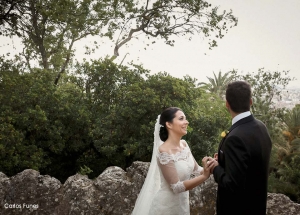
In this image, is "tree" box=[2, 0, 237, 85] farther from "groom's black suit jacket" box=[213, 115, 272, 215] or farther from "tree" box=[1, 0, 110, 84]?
"groom's black suit jacket" box=[213, 115, 272, 215]

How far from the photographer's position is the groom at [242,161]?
8.36 feet

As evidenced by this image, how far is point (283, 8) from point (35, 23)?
4093 cm

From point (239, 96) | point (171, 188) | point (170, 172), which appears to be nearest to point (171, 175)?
point (170, 172)

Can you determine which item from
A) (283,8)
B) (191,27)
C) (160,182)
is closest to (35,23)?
(191,27)

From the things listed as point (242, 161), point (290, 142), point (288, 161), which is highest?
point (242, 161)

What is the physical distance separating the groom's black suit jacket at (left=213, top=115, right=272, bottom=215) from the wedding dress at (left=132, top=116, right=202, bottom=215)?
2.23 ft

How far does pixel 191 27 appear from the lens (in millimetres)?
18469

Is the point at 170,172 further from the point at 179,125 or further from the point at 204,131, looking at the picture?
the point at 204,131

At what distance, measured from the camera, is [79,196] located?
15.9 feet

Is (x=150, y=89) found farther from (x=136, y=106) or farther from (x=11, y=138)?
(x=11, y=138)

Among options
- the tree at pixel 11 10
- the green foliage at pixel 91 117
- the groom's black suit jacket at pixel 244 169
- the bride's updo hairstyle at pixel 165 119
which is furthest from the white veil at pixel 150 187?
the tree at pixel 11 10

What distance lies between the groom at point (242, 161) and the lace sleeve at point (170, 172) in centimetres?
61

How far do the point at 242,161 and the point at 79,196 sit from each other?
296 cm

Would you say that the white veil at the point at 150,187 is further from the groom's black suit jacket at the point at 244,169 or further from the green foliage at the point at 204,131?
the green foliage at the point at 204,131
